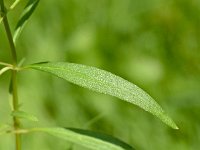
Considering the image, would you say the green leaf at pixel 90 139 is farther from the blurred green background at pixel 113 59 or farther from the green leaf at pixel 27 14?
the blurred green background at pixel 113 59

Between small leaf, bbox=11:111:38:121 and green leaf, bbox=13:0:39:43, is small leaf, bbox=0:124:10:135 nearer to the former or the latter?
small leaf, bbox=11:111:38:121

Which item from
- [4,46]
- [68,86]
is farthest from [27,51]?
[68,86]

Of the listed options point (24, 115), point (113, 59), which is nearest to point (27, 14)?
point (24, 115)

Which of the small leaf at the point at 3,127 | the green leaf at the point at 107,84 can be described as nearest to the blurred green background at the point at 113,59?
the small leaf at the point at 3,127

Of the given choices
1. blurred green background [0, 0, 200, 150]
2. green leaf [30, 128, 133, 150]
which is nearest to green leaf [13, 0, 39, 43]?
green leaf [30, 128, 133, 150]

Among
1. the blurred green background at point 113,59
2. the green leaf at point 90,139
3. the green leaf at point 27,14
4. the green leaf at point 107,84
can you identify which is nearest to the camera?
the green leaf at point 107,84

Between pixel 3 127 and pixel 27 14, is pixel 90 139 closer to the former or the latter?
pixel 3 127

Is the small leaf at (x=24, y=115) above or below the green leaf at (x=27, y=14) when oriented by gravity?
below
